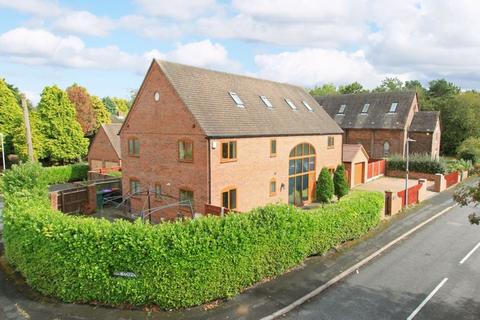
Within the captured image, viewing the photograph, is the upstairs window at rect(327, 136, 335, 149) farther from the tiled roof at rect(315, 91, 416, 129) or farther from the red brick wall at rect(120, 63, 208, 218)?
the tiled roof at rect(315, 91, 416, 129)

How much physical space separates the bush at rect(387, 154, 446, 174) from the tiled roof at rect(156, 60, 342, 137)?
449 inches

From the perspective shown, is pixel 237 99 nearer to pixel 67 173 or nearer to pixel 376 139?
pixel 67 173

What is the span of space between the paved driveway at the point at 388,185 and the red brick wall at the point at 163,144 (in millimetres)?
17679

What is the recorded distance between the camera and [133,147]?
22.6 meters

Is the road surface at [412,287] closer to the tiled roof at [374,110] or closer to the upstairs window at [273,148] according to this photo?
the upstairs window at [273,148]

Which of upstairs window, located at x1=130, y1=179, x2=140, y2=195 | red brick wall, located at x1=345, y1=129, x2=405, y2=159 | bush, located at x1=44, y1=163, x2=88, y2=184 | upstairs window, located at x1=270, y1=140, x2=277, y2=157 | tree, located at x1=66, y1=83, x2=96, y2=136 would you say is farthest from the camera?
tree, located at x1=66, y1=83, x2=96, y2=136

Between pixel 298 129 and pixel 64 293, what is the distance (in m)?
17.6

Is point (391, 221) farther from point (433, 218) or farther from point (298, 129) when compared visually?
point (298, 129)

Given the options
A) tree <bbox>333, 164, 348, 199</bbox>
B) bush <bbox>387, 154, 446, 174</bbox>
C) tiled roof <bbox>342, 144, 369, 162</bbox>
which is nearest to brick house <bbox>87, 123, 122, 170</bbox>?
tree <bbox>333, 164, 348, 199</bbox>

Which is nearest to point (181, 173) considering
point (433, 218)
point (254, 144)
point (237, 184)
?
point (237, 184)

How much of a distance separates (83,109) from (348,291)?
2069 inches

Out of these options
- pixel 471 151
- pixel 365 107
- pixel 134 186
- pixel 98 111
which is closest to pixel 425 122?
pixel 471 151

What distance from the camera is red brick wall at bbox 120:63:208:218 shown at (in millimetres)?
18547

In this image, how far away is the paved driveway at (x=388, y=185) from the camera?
98.5ft
